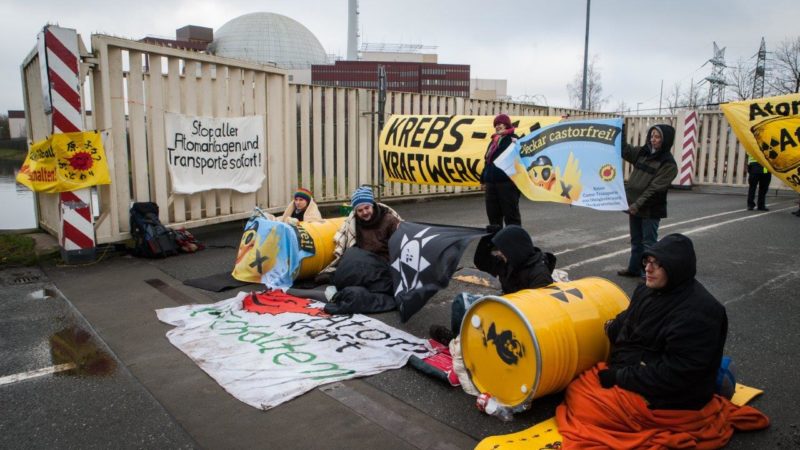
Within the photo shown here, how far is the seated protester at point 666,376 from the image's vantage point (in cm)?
308

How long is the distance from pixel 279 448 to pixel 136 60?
721cm

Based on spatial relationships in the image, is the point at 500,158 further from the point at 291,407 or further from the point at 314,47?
the point at 314,47

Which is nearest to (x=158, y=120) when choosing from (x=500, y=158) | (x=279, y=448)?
(x=500, y=158)

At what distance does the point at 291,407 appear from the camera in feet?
12.4

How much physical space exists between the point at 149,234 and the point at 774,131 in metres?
7.92

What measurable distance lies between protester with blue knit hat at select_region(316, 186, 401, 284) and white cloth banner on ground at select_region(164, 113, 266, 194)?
13.0ft

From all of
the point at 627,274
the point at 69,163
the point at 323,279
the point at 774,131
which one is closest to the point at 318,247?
the point at 323,279

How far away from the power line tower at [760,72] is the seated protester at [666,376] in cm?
3640

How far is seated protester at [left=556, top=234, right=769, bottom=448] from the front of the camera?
121 inches

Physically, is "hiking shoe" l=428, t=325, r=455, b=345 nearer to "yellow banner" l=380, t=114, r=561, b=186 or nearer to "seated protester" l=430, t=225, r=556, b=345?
"seated protester" l=430, t=225, r=556, b=345

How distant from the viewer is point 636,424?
316 cm

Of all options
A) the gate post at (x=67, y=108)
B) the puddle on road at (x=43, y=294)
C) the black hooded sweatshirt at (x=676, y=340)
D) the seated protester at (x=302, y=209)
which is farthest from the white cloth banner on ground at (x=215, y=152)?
the black hooded sweatshirt at (x=676, y=340)

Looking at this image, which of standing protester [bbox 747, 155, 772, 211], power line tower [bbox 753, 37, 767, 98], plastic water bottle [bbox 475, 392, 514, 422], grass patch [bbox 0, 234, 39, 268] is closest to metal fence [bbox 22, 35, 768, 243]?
grass patch [bbox 0, 234, 39, 268]

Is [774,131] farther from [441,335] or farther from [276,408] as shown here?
[276,408]
